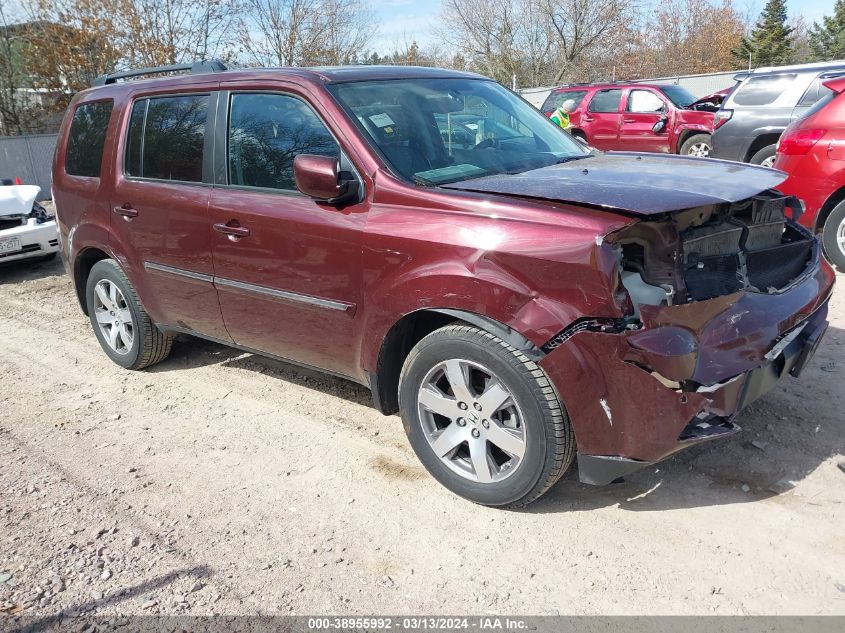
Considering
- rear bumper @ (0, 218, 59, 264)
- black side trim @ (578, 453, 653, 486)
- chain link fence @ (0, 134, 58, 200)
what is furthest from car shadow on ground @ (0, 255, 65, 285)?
chain link fence @ (0, 134, 58, 200)

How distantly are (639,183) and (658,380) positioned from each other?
92 centimetres

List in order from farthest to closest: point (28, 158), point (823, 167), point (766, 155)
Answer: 1. point (28, 158)
2. point (766, 155)
3. point (823, 167)

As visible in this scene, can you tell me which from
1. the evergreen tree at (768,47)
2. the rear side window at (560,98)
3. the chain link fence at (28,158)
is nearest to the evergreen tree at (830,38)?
the evergreen tree at (768,47)

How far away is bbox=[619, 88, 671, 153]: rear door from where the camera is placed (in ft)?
45.1

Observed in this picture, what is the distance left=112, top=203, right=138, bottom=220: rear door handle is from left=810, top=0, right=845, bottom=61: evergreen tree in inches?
2102

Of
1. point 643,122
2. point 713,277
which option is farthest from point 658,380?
point 643,122

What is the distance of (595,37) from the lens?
36969mm

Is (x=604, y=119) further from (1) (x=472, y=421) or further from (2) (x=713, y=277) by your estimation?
(1) (x=472, y=421)

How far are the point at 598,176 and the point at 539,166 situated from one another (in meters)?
0.53

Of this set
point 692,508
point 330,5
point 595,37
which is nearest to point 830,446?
point 692,508

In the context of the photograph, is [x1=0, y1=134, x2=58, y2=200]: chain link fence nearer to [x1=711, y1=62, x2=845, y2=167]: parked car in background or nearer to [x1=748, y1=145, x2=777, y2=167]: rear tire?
[x1=711, y1=62, x2=845, y2=167]: parked car in background

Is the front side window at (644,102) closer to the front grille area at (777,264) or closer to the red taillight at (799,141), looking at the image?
the red taillight at (799,141)

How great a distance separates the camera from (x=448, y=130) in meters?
3.76

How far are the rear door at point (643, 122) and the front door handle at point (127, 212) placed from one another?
11.4 metres
